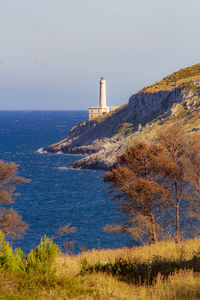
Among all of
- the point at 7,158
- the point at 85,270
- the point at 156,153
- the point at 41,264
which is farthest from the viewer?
the point at 7,158

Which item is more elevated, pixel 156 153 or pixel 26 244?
pixel 156 153

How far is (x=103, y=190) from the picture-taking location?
55938 mm

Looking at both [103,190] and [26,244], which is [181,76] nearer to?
[103,190]

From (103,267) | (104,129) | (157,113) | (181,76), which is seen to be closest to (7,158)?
(104,129)

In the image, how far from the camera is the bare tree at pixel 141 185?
17.8m

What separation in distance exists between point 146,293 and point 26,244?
2632 centimetres

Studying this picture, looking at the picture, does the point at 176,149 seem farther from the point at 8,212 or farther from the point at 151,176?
the point at 8,212

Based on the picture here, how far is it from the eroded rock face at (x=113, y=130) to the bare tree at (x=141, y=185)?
158ft

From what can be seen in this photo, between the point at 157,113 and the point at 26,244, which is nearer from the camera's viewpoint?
the point at 26,244

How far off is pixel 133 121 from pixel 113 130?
5447mm

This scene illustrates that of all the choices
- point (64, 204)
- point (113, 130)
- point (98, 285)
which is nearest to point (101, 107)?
point (113, 130)

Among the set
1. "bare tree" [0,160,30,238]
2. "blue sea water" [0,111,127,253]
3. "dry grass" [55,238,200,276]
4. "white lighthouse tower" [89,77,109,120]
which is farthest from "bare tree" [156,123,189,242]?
"white lighthouse tower" [89,77,109,120]

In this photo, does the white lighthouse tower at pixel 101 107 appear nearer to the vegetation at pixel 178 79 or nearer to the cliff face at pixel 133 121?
the cliff face at pixel 133 121

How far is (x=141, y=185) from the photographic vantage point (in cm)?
1769
